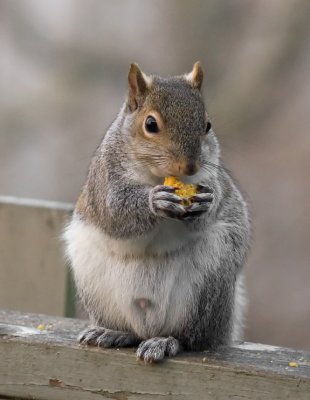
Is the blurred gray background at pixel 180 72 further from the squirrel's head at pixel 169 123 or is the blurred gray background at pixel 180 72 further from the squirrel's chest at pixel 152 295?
the squirrel's head at pixel 169 123

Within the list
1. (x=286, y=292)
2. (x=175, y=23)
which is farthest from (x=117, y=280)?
(x=175, y=23)

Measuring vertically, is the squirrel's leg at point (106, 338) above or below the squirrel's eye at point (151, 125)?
below

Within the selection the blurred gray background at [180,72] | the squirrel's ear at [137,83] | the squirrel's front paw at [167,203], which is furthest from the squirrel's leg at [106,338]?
the blurred gray background at [180,72]

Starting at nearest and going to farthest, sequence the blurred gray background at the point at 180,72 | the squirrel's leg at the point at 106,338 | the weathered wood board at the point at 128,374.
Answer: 1. the weathered wood board at the point at 128,374
2. the squirrel's leg at the point at 106,338
3. the blurred gray background at the point at 180,72

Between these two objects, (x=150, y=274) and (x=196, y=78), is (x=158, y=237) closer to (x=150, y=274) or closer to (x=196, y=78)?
(x=150, y=274)

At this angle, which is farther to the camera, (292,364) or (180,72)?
(180,72)

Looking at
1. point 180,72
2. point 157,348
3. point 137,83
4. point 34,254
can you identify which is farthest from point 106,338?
point 180,72

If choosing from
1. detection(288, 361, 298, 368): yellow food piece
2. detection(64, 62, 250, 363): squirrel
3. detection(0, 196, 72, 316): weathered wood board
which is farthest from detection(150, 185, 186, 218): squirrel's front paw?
detection(0, 196, 72, 316): weathered wood board
